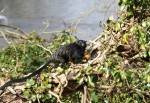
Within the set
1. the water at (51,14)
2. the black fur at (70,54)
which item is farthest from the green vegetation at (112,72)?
the water at (51,14)

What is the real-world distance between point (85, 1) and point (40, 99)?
9092 millimetres

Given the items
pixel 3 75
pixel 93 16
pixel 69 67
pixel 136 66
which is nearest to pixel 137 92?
pixel 136 66

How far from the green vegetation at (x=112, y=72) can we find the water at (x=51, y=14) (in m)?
5.52

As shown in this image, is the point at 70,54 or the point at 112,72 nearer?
the point at 112,72

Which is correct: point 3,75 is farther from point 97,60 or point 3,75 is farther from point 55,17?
point 55,17

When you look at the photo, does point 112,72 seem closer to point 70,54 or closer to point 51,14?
point 70,54

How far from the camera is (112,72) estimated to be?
2.54 metres


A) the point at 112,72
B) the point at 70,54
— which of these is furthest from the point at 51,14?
the point at 112,72

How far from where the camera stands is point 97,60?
2682 mm

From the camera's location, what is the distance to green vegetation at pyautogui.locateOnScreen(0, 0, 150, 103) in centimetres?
254

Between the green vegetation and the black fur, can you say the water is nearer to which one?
the black fur

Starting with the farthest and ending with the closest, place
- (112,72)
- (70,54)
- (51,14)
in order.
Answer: (51,14) → (70,54) → (112,72)

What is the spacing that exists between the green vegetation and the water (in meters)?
5.52

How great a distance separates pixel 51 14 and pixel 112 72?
28.4ft
